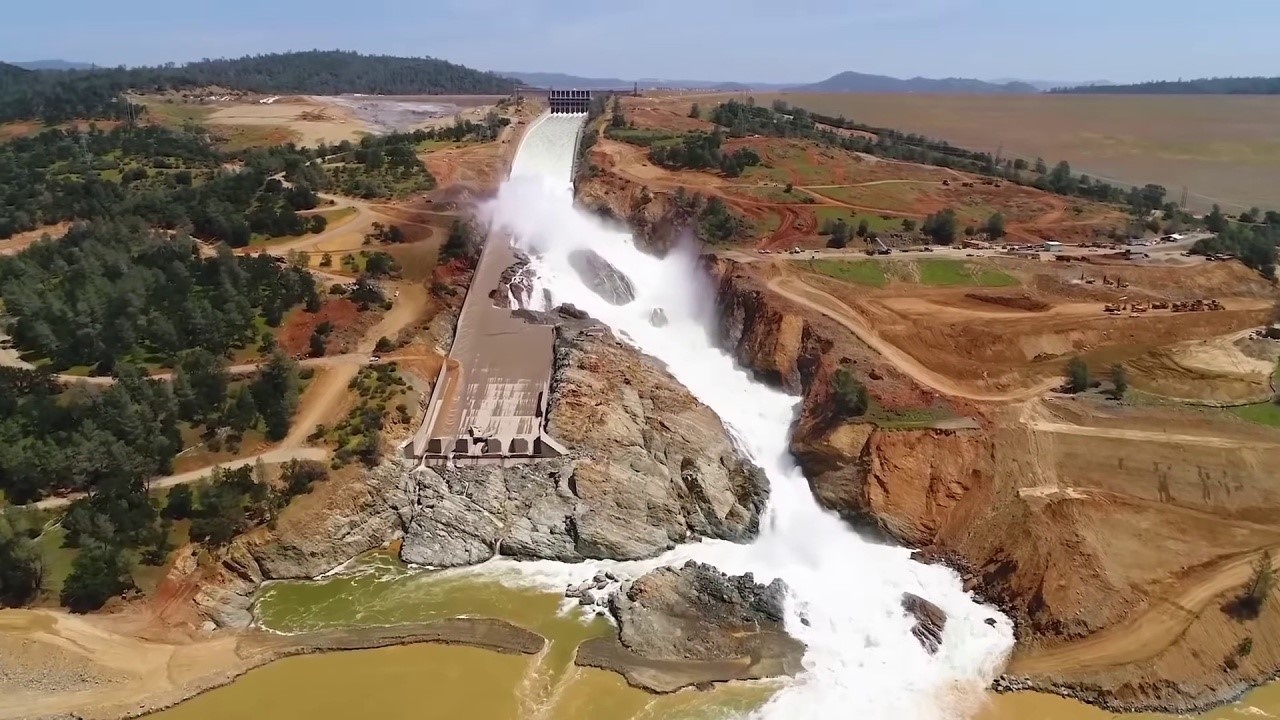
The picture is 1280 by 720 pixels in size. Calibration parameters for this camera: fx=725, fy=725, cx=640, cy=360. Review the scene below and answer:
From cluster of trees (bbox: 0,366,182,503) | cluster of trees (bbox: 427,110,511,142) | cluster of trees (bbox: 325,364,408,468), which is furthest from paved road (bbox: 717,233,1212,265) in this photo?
cluster of trees (bbox: 427,110,511,142)

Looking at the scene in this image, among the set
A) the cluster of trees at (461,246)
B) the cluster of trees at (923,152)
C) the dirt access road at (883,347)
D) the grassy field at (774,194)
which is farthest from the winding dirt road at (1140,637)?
the cluster of trees at (923,152)

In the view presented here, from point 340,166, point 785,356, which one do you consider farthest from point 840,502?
point 340,166

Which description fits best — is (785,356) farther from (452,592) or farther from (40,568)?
(40,568)

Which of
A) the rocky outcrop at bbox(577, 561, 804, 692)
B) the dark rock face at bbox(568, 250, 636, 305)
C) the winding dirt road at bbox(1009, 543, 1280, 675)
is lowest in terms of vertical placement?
the rocky outcrop at bbox(577, 561, 804, 692)

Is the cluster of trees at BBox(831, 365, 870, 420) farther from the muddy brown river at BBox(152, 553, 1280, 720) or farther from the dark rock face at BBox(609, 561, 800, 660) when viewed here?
the muddy brown river at BBox(152, 553, 1280, 720)

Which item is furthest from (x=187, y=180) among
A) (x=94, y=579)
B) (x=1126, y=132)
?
(x=1126, y=132)
